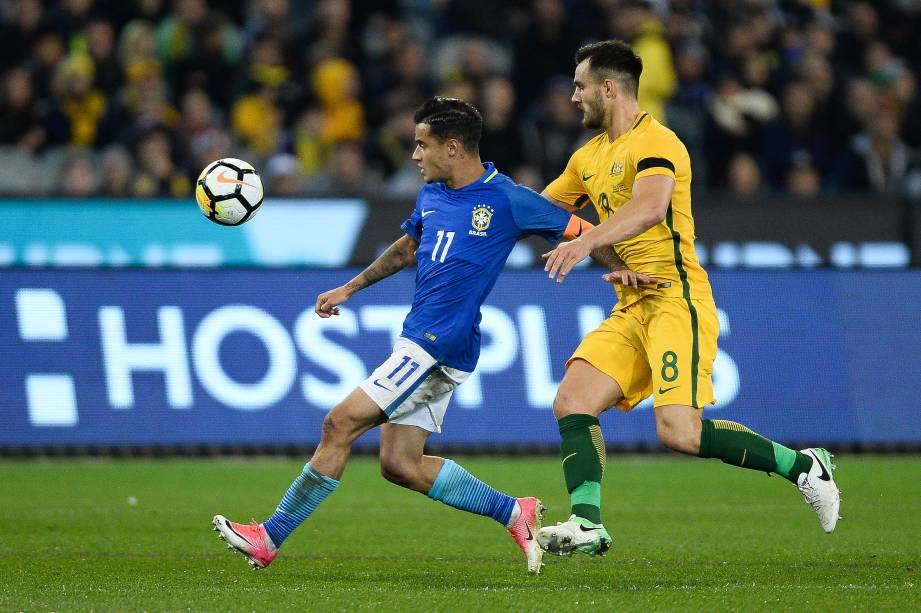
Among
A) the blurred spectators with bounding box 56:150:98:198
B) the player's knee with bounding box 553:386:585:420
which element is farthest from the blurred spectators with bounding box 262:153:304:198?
the player's knee with bounding box 553:386:585:420

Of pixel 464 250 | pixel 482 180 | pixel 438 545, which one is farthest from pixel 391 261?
pixel 438 545

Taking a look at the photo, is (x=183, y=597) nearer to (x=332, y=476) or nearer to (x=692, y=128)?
(x=332, y=476)

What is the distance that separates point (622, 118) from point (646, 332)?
0.97 m

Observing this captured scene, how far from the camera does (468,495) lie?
22.7ft

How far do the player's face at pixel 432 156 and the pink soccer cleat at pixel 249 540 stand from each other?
69.0 inches

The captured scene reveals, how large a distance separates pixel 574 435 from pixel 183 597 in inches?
71.9

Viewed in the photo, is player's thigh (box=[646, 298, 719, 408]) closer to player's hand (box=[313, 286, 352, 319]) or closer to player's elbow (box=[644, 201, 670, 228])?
player's elbow (box=[644, 201, 670, 228])

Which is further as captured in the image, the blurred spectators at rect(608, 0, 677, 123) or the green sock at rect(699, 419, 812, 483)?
the blurred spectators at rect(608, 0, 677, 123)

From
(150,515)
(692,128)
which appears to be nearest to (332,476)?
(150,515)

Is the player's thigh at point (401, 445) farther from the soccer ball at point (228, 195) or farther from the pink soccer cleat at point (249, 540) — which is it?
the soccer ball at point (228, 195)

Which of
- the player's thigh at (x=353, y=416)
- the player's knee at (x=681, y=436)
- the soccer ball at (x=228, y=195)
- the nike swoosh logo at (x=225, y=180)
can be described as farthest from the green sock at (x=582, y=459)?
the nike swoosh logo at (x=225, y=180)

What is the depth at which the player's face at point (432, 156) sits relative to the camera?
6.82 meters

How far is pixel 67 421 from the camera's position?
1184cm

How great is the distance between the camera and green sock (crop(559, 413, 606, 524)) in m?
6.41
